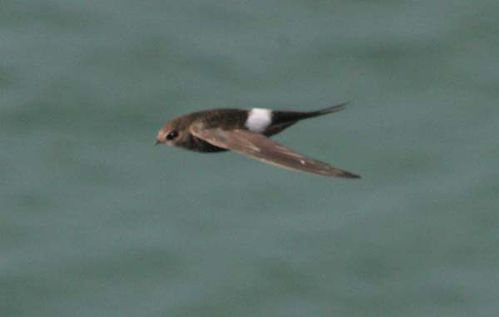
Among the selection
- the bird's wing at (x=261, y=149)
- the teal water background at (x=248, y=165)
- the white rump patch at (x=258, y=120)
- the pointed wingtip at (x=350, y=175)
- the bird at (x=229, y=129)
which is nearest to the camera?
the pointed wingtip at (x=350, y=175)

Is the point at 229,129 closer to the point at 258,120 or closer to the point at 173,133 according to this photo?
the point at 258,120

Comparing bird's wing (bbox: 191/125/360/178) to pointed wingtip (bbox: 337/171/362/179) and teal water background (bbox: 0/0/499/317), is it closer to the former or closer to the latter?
pointed wingtip (bbox: 337/171/362/179)

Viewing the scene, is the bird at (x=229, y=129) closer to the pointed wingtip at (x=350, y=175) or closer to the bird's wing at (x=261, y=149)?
the bird's wing at (x=261, y=149)

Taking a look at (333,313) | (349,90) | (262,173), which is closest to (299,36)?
(349,90)

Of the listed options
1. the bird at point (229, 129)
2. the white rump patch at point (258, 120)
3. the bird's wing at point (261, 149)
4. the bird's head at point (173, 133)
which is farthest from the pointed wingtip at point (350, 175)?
the bird's head at point (173, 133)

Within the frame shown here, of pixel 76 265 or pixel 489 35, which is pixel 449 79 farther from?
pixel 76 265

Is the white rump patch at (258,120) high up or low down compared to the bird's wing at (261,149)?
up

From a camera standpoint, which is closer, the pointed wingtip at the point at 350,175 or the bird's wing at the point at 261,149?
the pointed wingtip at the point at 350,175

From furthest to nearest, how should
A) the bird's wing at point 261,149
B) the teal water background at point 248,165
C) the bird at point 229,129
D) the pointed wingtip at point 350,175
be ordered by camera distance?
1. the teal water background at point 248,165
2. the bird at point 229,129
3. the bird's wing at point 261,149
4. the pointed wingtip at point 350,175
